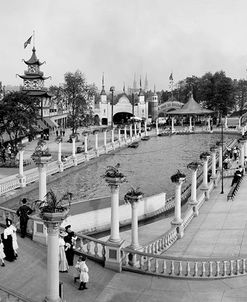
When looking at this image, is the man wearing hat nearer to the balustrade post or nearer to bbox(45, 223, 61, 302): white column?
the balustrade post

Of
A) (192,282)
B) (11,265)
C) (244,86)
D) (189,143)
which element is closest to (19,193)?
(11,265)

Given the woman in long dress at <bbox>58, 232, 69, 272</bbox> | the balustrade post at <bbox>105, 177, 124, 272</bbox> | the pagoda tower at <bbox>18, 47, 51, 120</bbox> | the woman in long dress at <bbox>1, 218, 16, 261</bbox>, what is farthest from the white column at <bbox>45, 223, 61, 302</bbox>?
the pagoda tower at <bbox>18, 47, 51, 120</bbox>

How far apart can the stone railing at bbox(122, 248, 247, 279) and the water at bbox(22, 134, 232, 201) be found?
15942mm

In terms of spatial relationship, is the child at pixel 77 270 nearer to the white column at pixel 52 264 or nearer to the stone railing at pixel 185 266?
the stone railing at pixel 185 266

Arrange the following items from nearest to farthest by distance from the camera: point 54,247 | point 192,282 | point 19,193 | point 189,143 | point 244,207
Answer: point 54,247 < point 192,282 < point 244,207 < point 19,193 < point 189,143

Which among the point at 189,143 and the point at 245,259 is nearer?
the point at 245,259

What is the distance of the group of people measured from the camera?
12.3 m

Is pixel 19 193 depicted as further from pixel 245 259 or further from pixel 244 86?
pixel 244 86

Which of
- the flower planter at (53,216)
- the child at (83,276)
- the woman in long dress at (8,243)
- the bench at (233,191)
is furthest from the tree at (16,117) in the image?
the flower planter at (53,216)

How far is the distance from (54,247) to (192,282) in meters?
4.93

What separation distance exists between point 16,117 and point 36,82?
33030 mm

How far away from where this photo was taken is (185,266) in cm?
1394

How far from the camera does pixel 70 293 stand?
40.0 ft

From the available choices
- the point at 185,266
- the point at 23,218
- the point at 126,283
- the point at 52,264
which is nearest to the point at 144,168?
the point at 23,218
